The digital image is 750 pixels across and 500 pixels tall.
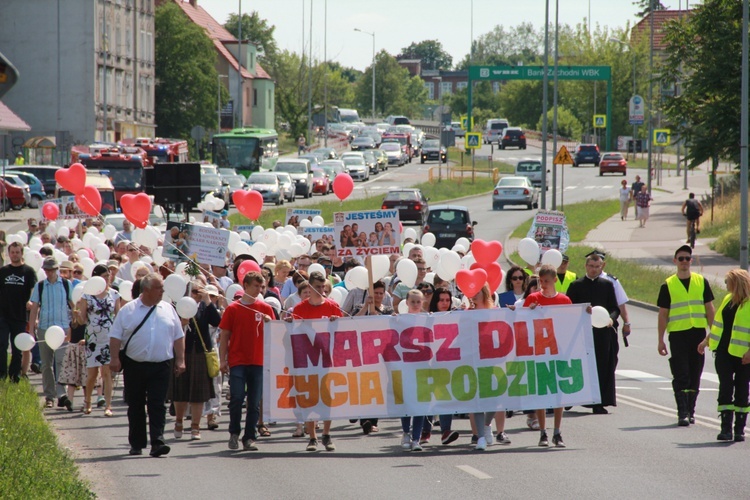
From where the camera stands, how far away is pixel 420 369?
12.3 metres

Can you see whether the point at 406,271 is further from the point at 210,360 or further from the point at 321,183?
the point at 321,183

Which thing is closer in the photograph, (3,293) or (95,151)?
Result: (3,293)

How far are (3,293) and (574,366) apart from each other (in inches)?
269

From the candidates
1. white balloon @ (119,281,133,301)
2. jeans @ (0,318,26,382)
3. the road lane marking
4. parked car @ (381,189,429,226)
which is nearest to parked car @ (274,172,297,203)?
parked car @ (381,189,429,226)

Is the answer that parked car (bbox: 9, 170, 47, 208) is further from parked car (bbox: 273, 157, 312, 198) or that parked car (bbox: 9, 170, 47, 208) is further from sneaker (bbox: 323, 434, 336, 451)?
sneaker (bbox: 323, 434, 336, 451)

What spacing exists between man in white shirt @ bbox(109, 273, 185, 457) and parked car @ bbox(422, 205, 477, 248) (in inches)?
1012

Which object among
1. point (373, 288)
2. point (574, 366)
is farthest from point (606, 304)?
point (373, 288)

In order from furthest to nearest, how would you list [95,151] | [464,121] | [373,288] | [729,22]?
1. [464,121]
2. [95,151]
3. [729,22]
4. [373,288]

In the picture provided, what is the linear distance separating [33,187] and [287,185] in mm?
11498

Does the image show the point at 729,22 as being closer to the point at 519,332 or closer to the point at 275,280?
the point at 275,280

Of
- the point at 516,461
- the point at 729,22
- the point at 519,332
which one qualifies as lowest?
the point at 516,461

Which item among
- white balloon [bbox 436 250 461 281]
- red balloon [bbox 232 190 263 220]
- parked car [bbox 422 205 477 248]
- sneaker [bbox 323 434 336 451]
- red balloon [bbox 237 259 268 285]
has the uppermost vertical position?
red balloon [bbox 232 190 263 220]

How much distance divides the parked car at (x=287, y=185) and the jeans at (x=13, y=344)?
44.7 meters

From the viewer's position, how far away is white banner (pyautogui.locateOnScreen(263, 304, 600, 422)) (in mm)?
12172
